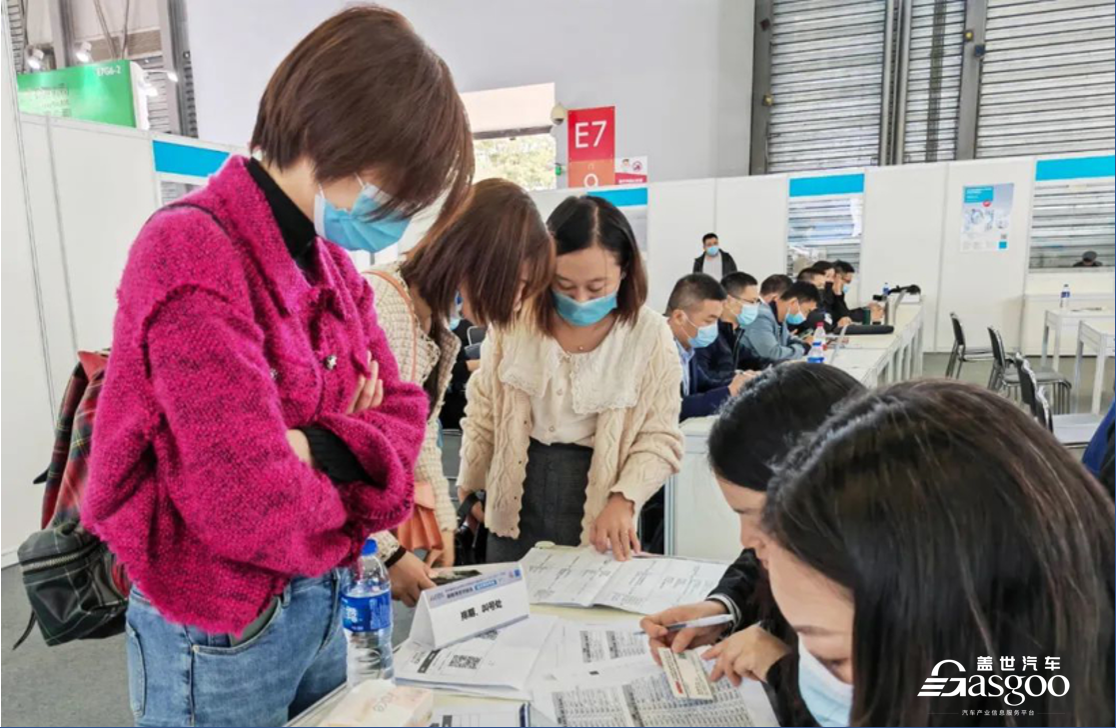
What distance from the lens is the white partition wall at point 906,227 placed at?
6340 millimetres

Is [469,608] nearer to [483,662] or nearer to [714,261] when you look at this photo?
[483,662]

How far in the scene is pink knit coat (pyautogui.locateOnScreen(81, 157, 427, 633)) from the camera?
625 millimetres

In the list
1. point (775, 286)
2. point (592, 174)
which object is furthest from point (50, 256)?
point (592, 174)

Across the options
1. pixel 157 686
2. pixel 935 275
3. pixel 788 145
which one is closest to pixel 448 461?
pixel 157 686

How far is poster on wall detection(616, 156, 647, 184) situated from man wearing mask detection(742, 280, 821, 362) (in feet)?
10.5

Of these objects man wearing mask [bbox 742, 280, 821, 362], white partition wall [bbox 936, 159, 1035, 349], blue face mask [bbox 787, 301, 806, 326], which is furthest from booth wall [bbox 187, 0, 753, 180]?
blue face mask [bbox 787, 301, 806, 326]

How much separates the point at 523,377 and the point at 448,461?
1.99 metres

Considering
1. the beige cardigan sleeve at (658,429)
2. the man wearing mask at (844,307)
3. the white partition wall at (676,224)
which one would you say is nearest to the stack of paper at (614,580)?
the beige cardigan sleeve at (658,429)

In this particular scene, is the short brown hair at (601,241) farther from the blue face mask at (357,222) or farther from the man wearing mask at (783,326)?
the man wearing mask at (783,326)

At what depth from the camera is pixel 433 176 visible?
0.75 meters

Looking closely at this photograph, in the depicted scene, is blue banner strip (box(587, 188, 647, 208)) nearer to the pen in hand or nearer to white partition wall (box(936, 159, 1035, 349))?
white partition wall (box(936, 159, 1035, 349))

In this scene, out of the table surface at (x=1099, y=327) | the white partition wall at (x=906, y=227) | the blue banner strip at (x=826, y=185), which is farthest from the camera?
the blue banner strip at (x=826, y=185)

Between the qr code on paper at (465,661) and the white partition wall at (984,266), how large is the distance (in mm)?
6797

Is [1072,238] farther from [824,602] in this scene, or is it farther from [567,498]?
[824,602]
